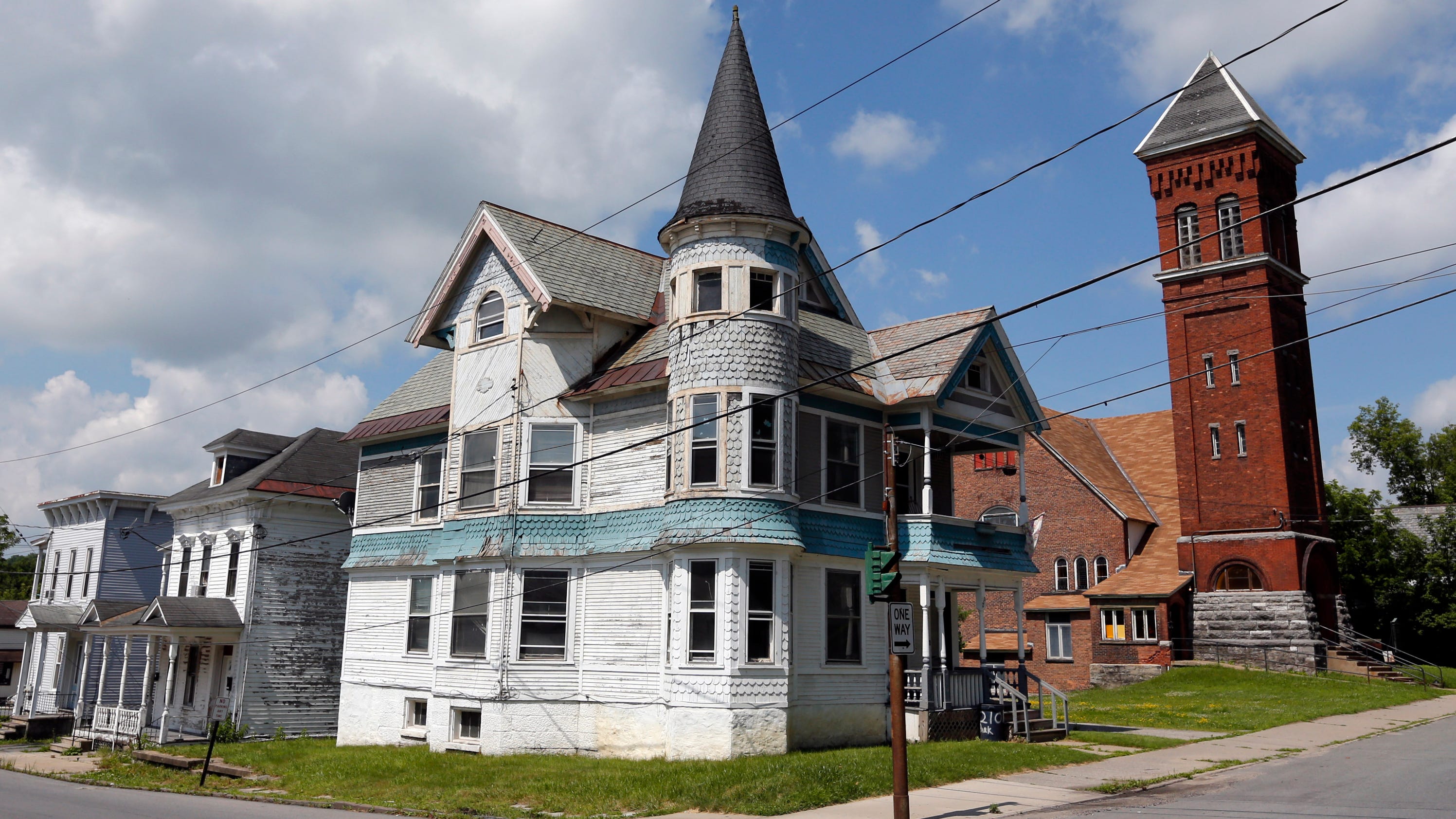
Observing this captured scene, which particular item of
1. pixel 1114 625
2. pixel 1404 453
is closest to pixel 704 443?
pixel 1114 625

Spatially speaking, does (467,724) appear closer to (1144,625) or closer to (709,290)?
(709,290)

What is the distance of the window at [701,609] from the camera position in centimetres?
1961

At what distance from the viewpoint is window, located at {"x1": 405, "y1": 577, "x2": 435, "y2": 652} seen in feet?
82.3

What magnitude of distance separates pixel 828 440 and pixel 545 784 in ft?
28.4

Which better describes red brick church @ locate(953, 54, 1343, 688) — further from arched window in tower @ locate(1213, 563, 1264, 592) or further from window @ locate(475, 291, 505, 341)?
window @ locate(475, 291, 505, 341)

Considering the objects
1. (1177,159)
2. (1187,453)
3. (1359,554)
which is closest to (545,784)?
(1187,453)

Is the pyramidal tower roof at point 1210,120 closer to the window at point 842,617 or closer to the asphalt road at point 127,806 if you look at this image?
the window at point 842,617

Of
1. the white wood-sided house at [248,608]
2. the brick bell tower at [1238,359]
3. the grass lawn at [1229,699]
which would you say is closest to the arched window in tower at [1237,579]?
the brick bell tower at [1238,359]

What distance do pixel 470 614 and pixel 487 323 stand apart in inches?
258

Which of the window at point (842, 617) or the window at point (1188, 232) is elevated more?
the window at point (1188, 232)

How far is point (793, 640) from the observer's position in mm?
20375

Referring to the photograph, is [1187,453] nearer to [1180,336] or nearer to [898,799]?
[1180,336]

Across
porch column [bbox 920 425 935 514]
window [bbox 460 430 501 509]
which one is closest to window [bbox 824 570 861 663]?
porch column [bbox 920 425 935 514]

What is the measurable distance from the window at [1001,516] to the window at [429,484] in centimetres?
1287
